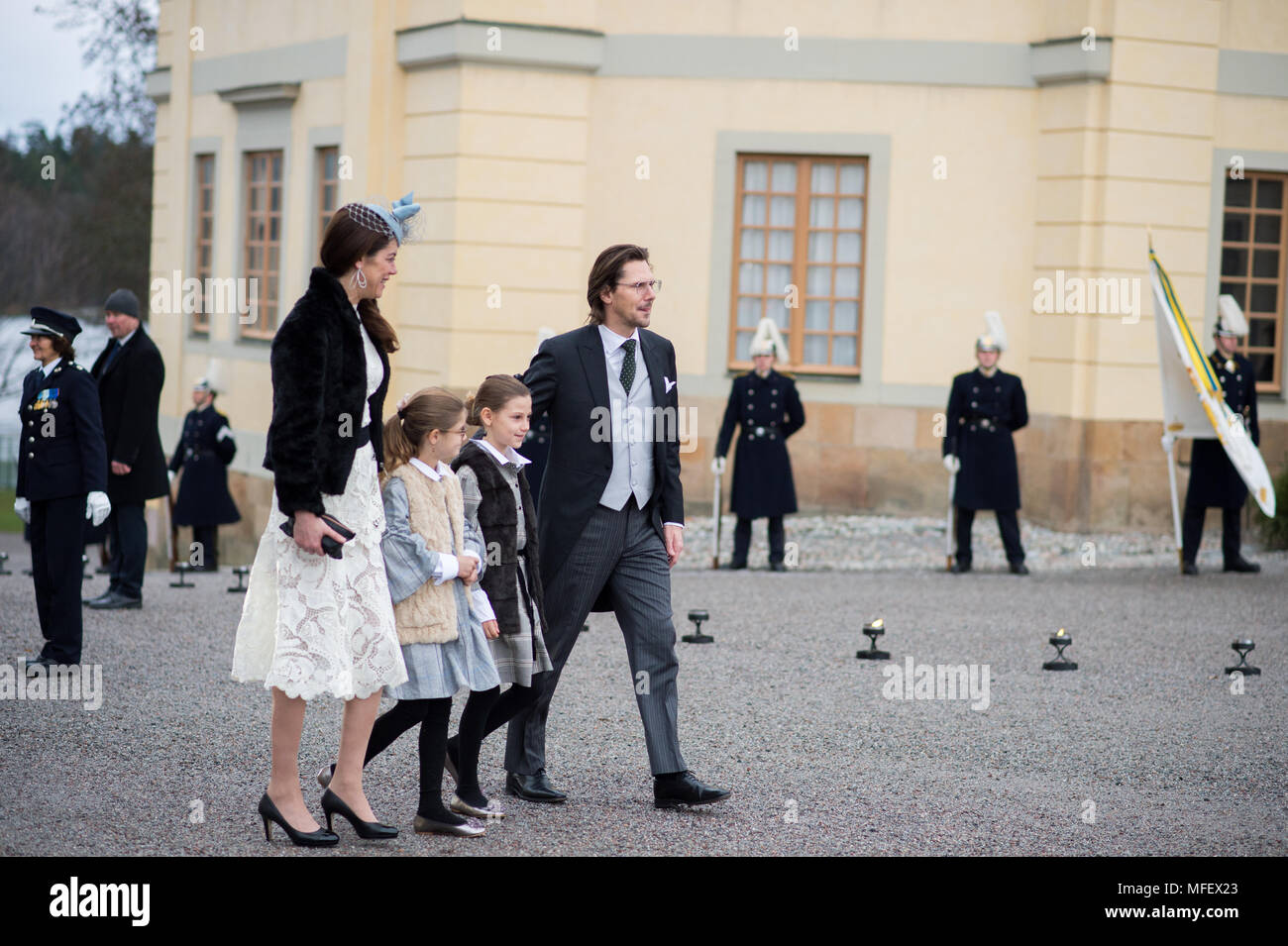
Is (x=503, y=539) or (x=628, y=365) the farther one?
(x=628, y=365)

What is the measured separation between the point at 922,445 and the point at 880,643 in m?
6.21

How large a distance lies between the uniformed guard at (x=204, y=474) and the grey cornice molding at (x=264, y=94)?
4.02 metres

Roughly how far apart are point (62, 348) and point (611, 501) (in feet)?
11.9

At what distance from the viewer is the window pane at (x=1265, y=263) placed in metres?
15.4

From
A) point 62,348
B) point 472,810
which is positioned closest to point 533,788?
point 472,810

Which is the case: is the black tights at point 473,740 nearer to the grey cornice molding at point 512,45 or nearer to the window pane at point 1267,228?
the grey cornice molding at point 512,45

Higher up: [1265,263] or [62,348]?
[1265,263]

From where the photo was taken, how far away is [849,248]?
1535 cm

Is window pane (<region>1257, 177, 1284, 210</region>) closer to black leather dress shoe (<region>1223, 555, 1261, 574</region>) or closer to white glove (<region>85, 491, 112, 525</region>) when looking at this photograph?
black leather dress shoe (<region>1223, 555, 1261, 574</region>)

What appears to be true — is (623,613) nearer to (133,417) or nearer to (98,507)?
(98,507)

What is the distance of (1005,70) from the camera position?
583 inches

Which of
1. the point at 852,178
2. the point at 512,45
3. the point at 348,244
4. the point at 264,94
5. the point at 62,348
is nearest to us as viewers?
the point at 348,244
